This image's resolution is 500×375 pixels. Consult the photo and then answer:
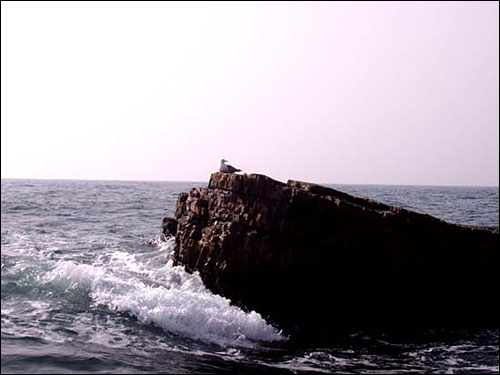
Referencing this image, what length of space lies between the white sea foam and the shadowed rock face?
0.77m

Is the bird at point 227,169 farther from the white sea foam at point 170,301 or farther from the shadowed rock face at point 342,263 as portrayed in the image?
the white sea foam at point 170,301

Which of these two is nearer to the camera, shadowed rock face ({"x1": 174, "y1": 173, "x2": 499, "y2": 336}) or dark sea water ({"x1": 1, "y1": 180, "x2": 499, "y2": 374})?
dark sea water ({"x1": 1, "y1": 180, "x2": 499, "y2": 374})

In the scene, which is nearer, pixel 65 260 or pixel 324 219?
pixel 324 219

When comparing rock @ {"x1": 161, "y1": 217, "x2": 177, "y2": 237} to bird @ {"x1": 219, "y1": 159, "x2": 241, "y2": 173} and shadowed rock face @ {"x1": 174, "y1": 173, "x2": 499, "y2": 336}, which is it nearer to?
bird @ {"x1": 219, "y1": 159, "x2": 241, "y2": 173}

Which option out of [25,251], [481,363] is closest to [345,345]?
[481,363]

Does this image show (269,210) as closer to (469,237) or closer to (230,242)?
(230,242)

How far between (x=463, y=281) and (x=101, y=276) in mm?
9318

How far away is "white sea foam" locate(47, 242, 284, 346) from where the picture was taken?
1128 cm

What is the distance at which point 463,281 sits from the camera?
13.6 meters

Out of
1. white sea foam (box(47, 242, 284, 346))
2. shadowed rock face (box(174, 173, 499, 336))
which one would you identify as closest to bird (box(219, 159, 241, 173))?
shadowed rock face (box(174, 173, 499, 336))

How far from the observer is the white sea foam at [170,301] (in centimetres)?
1128

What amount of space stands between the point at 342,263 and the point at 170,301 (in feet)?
13.9

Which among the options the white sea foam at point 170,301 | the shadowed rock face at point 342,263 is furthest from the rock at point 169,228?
the shadowed rock face at point 342,263

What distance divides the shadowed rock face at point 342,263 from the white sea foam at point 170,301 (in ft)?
2.51
